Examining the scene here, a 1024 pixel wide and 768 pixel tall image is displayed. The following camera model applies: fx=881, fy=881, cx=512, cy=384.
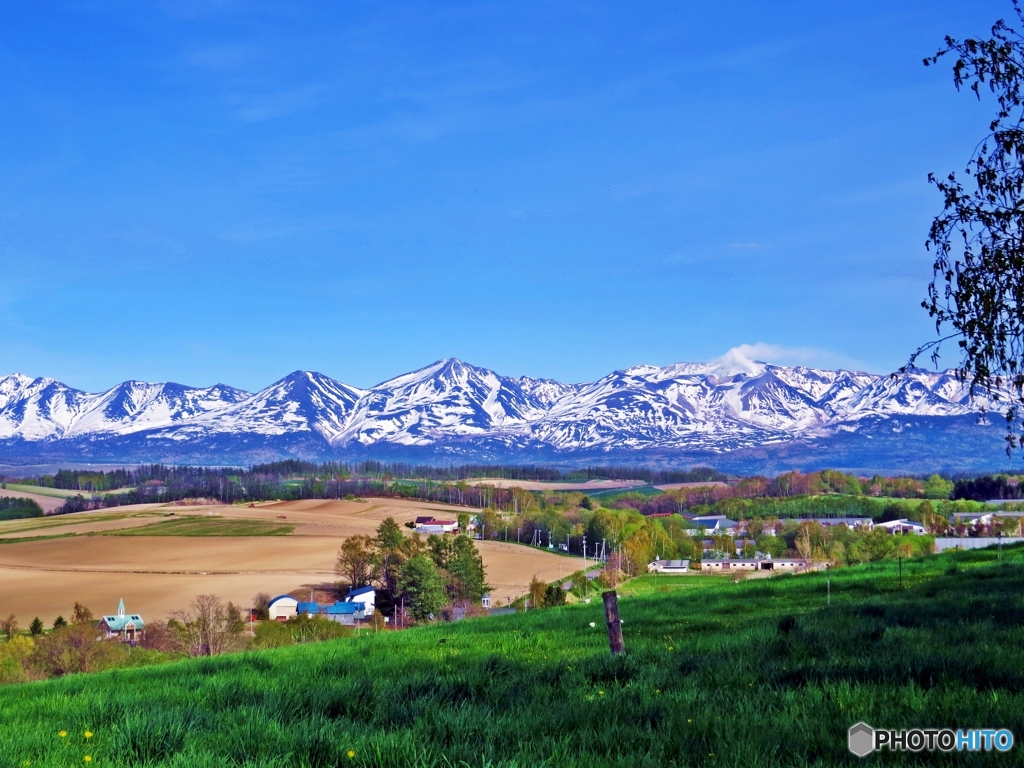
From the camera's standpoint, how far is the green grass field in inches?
5817

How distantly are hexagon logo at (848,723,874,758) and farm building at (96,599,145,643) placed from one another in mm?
68293

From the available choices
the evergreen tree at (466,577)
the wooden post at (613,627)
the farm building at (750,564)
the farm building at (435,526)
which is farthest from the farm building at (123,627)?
the farm building at (435,526)

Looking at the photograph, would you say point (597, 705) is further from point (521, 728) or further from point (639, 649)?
point (639, 649)

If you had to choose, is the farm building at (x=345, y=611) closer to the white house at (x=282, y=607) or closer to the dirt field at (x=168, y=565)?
the white house at (x=282, y=607)

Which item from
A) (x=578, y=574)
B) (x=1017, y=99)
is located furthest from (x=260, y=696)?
(x=578, y=574)

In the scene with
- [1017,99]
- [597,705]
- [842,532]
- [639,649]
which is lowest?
[842,532]

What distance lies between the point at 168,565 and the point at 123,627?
44.7 meters

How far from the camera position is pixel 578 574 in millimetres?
97375

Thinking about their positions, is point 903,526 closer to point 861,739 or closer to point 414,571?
point 414,571

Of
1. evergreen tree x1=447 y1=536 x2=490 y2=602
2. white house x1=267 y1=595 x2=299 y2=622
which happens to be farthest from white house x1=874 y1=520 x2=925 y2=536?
white house x1=267 y1=595 x2=299 y2=622

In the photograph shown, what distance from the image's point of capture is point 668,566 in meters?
108

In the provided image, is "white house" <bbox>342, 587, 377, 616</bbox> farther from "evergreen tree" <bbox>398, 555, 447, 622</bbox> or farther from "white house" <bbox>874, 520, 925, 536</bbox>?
"white house" <bbox>874, 520, 925, 536</bbox>

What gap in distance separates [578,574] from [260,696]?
91.9m

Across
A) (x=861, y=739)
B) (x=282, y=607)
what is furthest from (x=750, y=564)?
(x=861, y=739)
